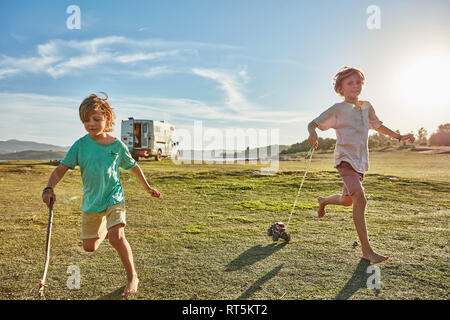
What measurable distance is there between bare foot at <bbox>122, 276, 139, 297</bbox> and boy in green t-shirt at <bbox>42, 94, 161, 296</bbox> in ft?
0.03

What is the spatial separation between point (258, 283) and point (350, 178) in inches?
70.3

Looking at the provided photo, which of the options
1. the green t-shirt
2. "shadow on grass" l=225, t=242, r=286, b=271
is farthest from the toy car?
the green t-shirt

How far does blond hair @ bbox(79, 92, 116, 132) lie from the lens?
3.11 metres

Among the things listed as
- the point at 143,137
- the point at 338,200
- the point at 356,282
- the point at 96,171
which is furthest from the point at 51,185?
the point at 143,137

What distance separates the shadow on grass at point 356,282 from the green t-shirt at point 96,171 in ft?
7.24

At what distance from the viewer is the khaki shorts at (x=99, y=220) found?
2992 millimetres

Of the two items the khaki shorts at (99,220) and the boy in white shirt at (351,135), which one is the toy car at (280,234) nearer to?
the boy in white shirt at (351,135)

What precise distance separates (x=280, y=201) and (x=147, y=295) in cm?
546

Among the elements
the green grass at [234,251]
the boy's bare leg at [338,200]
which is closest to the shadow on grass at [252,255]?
the green grass at [234,251]

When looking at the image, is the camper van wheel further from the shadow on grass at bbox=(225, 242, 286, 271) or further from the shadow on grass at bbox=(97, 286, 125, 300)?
the shadow on grass at bbox=(97, 286, 125, 300)

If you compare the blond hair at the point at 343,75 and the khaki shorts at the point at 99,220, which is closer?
the khaki shorts at the point at 99,220

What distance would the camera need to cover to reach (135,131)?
24281 millimetres

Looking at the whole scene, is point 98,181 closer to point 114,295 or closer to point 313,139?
point 114,295

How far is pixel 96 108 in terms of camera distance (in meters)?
3.12
